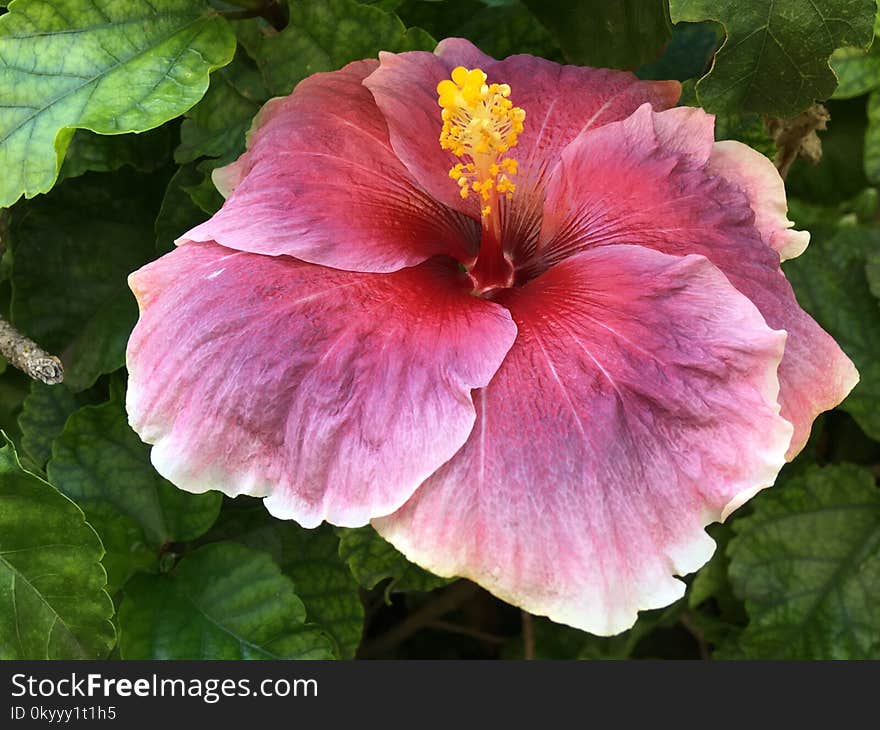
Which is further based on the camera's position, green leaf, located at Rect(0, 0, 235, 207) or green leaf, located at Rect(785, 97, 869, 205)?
green leaf, located at Rect(785, 97, 869, 205)

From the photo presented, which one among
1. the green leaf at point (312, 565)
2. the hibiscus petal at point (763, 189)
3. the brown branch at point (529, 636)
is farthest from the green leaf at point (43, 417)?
the hibiscus petal at point (763, 189)

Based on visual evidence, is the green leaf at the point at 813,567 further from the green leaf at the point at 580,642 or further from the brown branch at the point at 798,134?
the brown branch at the point at 798,134

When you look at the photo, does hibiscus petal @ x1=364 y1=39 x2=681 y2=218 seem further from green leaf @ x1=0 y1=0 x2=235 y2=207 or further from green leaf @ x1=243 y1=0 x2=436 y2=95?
green leaf @ x1=0 y1=0 x2=235 y2=207

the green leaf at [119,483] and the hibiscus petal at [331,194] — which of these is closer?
the hibiscus petal at [331,194]

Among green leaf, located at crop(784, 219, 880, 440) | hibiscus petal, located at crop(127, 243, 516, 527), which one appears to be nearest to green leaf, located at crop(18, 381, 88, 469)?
hibiscus petal, located at crop(127, 243, 516, 527)

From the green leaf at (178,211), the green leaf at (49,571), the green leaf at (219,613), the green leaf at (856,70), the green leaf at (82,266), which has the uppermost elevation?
the green leaf at (856,70)

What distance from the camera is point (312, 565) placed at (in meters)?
1.26

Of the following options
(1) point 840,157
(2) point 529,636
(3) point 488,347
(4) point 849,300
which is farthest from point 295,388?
(1) point 840,157

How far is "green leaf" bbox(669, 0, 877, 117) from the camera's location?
931 millimetres

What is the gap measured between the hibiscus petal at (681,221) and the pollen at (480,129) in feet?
0.21

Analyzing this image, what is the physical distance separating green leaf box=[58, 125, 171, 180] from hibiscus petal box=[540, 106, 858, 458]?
1.73 feet

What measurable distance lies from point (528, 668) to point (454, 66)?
0.66m

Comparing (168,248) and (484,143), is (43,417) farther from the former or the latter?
(484,143)

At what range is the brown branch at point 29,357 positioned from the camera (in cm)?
102
